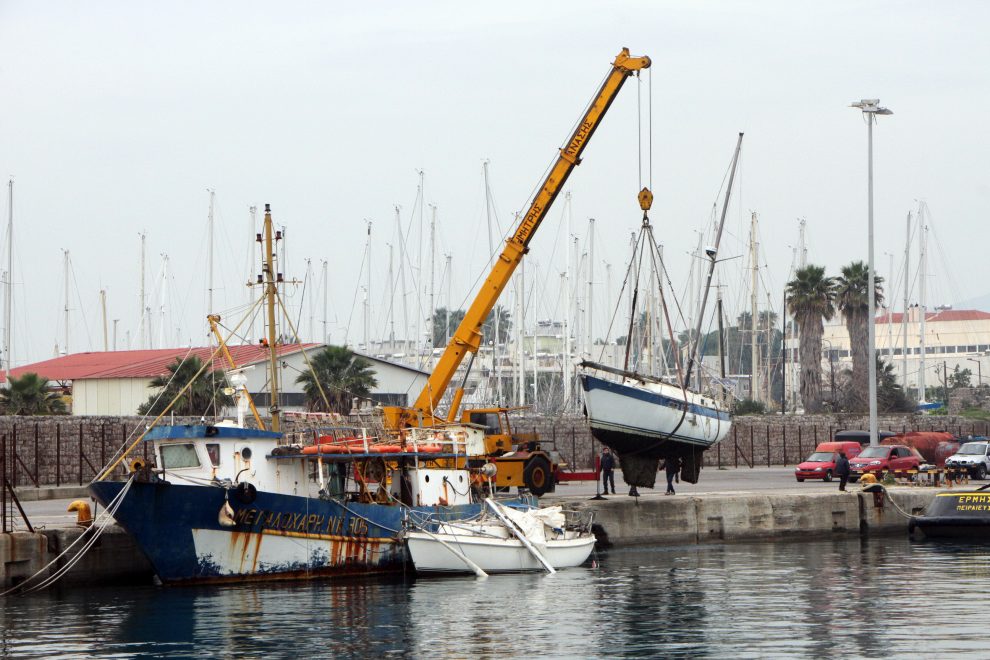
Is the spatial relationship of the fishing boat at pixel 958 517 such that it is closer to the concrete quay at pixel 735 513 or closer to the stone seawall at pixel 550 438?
the concrete quay at pixel 735 513

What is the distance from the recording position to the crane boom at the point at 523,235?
35.9 metres

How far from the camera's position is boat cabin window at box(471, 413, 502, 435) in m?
38.5

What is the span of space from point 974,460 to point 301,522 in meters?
28.2

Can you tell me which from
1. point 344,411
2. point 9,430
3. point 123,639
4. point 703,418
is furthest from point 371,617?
point 344,411

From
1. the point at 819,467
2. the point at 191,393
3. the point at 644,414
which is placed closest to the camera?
the point at 644,414

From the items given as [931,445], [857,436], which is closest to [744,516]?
[931,445]

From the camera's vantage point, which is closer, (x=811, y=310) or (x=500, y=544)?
(x=500, y=544)

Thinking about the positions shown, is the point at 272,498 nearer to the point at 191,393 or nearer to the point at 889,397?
the point at 191,393

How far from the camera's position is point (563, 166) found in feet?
120

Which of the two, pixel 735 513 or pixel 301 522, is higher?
pixel 301 522

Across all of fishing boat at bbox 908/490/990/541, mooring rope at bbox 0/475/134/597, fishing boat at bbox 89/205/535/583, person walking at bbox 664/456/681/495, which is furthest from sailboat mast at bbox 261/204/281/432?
fishing boat at bbox 908/490/990/541

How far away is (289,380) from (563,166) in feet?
91.8

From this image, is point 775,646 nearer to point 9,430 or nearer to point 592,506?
point 592,506

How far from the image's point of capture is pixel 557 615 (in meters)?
23.0
